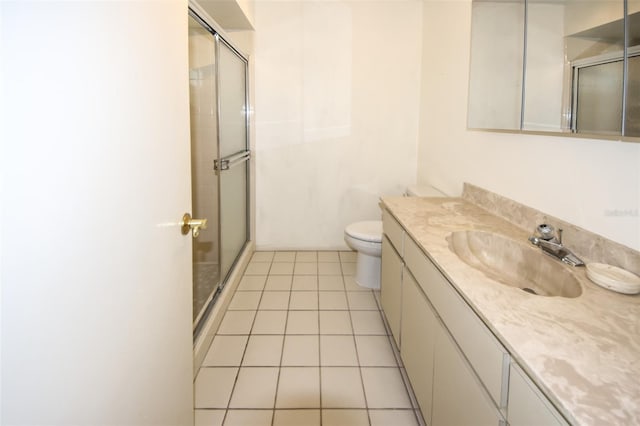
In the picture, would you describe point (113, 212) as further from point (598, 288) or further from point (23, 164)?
point (598, 288)

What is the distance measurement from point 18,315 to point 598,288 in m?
1.42

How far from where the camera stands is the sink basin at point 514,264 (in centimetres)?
140

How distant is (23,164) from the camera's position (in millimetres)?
627

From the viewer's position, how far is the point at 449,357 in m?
1.32

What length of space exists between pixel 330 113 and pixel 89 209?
3.19 m

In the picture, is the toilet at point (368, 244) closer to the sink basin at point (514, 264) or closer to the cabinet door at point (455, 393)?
the sink basin at point (514, 264)

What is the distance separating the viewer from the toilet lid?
2.91 m

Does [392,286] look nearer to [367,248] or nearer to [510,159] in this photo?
[367,248]

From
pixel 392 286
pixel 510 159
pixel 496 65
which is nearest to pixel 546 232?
pixel 510 159

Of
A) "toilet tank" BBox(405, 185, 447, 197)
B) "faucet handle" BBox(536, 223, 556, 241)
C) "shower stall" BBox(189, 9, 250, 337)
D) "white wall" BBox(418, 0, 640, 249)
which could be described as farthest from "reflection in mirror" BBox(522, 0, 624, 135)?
"shower stall" BBox(189, 9, 250, 337)

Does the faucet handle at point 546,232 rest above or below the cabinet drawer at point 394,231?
above

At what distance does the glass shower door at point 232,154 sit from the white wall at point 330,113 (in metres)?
0.26

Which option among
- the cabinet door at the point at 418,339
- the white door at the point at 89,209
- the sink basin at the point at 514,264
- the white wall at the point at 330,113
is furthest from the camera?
the white wall at the point at 330,113

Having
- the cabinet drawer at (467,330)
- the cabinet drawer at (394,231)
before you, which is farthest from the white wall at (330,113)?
the cabinet drawer at (467,330)
